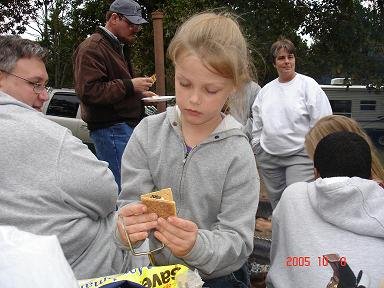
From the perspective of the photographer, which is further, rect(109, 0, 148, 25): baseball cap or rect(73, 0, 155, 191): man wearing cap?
rect(109, 0, 148, 25): baseball cap

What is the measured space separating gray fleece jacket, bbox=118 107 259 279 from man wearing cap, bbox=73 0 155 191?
2.20m

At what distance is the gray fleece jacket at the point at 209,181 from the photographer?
1827mm

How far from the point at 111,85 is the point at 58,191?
7.00 ft

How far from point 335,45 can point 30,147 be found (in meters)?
7.35

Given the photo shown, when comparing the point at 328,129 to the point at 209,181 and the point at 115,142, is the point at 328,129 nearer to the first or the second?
the point at 209,181

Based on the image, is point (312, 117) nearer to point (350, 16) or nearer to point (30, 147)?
point (30, 147)

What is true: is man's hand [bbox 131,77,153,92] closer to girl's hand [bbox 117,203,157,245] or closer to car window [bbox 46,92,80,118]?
girl's hand [bbox 117,203,157,245]

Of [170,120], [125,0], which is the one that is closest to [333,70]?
[125,0]

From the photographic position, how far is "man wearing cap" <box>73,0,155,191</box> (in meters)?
4.09

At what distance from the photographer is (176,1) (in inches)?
359

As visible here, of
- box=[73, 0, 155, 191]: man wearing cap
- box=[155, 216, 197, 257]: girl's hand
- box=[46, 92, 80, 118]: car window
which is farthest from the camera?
box=[46, 92, 80, 118]: car window
